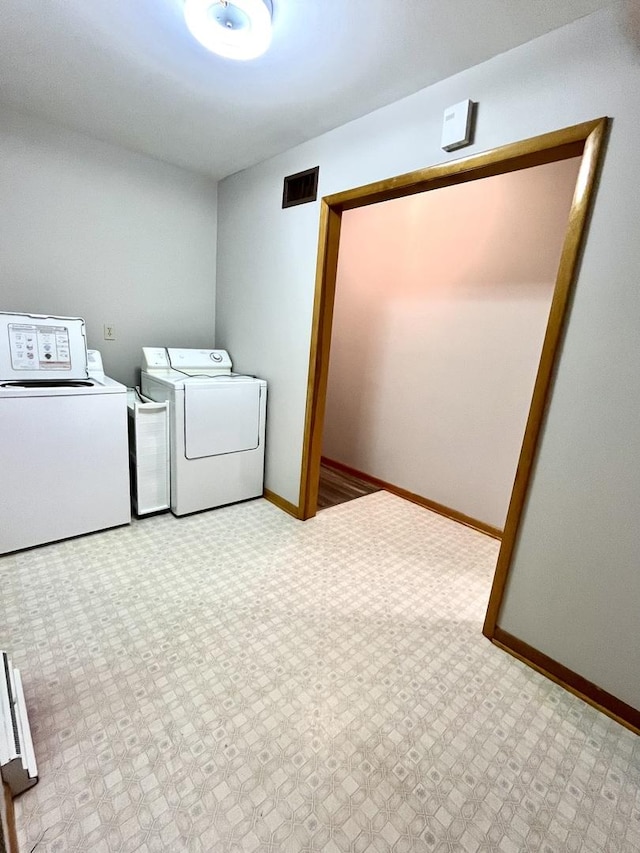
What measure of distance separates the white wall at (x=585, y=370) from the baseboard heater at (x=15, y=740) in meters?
1.73

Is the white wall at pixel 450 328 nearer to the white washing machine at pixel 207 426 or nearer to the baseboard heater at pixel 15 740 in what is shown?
the white washing machine at pixel 207 426

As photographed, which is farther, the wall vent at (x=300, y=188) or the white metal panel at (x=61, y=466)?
the wall vent at (x=300, y=188)

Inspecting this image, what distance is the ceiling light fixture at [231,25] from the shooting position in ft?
4.33

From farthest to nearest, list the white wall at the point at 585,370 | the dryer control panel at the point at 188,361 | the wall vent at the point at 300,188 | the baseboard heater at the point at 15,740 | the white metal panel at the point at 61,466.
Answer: the dryer control panel at the point at 188,361
the wall vent at the point at 300,188
the white metal panel at the point at 61,466
the white wall at the point at 585,370
the baseboard heater at the point at 15,740

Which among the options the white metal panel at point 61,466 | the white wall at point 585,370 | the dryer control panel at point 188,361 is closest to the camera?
the white wall at point 585,370

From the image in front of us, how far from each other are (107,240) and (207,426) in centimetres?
149

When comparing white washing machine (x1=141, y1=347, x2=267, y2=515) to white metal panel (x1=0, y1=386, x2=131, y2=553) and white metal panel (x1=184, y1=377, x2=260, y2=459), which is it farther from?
white metal panel (x1=0, y1=386, x2=131, y2=553)

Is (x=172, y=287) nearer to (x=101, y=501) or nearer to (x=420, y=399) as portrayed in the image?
(x=101, y=501)

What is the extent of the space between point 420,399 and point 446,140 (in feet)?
5.68

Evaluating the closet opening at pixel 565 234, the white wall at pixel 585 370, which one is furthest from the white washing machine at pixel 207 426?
the white wall at pixel 585 370

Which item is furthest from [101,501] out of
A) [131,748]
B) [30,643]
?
[131,748]

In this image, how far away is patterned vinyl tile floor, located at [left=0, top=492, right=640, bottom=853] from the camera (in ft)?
3.40

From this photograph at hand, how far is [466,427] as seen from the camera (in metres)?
2.75

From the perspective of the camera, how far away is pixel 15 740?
1.09m
